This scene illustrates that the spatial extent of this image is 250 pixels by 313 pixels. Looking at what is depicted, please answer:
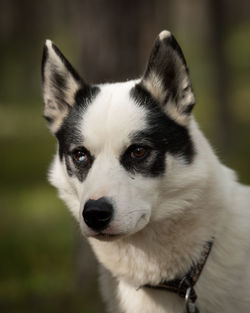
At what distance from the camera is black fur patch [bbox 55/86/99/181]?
3604 mm

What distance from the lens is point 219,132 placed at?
471 inches

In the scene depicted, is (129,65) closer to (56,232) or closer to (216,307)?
(216,307)

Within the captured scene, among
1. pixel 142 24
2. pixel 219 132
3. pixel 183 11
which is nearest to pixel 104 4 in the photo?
pixel 142 24

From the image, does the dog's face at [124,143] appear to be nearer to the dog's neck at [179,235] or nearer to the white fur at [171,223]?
the white fur at [171,223]

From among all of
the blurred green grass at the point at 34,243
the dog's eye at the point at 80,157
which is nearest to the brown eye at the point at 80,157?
the dog's eye at the point at 80,157

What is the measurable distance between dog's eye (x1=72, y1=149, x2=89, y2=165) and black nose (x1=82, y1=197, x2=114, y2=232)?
19.0 inches

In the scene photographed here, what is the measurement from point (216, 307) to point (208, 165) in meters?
0.90

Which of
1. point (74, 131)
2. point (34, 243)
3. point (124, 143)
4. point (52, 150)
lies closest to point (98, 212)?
point (124, 143)

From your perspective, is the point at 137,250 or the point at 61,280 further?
the point at 61,280

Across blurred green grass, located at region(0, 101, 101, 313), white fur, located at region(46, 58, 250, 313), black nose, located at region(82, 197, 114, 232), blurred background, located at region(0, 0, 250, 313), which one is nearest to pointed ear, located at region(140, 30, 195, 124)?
white fur, located at region(46, 58, 250, 313)

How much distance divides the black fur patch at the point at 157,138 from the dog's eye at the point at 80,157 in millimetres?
275

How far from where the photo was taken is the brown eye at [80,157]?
3.56 metres

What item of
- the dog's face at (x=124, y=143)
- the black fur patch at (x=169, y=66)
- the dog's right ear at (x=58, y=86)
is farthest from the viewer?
the dog's right ear at (x=58, y=86)

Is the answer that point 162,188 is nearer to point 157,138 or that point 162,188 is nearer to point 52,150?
point 157,138
